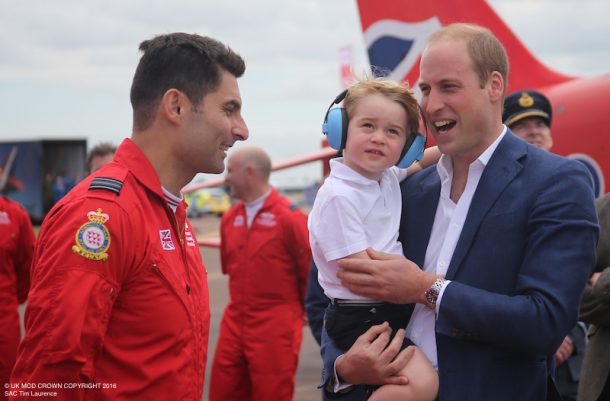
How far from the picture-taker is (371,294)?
234cm

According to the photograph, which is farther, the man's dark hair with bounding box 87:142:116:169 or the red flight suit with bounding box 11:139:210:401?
the man's dark hair with bounding box 87:142:116:169

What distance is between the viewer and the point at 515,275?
7.35 ft

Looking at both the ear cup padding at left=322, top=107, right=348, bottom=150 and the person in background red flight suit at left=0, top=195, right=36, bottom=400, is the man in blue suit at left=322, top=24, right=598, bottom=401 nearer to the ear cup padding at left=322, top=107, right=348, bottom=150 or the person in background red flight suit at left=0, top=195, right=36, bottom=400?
the ear cup padding at left=322, top=107, right=348, bottom=150

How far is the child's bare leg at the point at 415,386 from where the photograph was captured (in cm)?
228

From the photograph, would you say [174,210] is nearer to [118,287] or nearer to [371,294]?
[118,287]

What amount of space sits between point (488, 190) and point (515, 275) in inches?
10.6

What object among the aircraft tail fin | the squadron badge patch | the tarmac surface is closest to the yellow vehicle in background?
the tarmac surface

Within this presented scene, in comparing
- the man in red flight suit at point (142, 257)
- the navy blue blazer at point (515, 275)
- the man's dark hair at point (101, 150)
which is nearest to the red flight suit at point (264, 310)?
the man's dark hair at point (101, 150)

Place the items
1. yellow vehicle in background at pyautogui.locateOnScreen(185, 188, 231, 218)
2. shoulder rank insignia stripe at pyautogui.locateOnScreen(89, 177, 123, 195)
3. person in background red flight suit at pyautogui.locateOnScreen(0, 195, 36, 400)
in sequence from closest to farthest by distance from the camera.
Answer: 1. shoulder rank insignia stripe at pyautogui.locateOnScreen(89, 177, 123, 195)
2. person in background red flight suit at pyautogui.locateOnScreen(0, 195, 36, 400)
3. yellow vehicle in background at pyautogui.locateOnScreen(185, 188, 231, 218)

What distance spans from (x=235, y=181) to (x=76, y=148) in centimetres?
2635

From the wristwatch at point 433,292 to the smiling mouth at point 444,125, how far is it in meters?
0.49

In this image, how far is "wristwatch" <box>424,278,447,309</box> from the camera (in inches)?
88.4

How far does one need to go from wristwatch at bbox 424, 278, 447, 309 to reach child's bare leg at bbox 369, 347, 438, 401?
0.19 meters

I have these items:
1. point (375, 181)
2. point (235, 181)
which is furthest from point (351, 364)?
point (235, 181)
